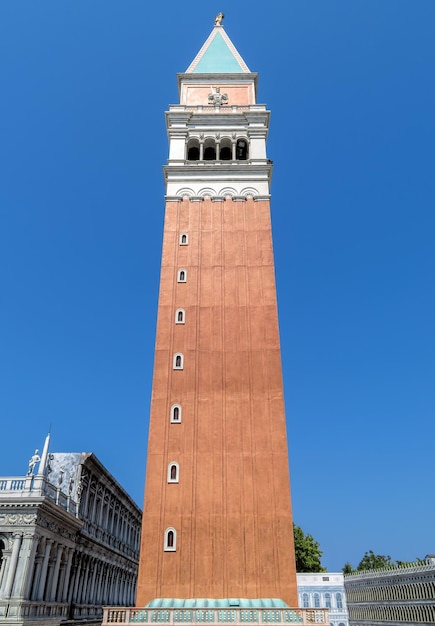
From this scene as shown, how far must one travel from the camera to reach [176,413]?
105 feet

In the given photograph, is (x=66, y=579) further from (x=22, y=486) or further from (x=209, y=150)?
(x=209, y=150)

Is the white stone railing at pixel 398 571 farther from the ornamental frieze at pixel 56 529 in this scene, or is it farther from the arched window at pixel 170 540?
the arched window at pixel 170 540

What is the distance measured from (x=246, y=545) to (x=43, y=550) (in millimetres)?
13105

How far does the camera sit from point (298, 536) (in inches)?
2891

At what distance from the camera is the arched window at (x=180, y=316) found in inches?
1404

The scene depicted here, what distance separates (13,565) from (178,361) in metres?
15.0

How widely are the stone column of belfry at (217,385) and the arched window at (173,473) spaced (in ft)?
0.21

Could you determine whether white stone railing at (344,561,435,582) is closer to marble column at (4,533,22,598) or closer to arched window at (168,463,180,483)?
arched window at (168,463,180,483)

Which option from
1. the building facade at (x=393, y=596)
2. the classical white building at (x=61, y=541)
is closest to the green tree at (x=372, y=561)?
the building facade at (x=393, y=596)

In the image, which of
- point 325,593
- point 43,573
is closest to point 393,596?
point 325,593

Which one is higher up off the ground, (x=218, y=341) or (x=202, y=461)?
(x=218, y=341)

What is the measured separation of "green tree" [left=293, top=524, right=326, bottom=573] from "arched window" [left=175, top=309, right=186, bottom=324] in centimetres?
5028

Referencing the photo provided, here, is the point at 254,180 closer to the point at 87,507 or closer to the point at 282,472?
the point at 282,472

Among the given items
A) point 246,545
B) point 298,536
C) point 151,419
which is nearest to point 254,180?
point 151,419
